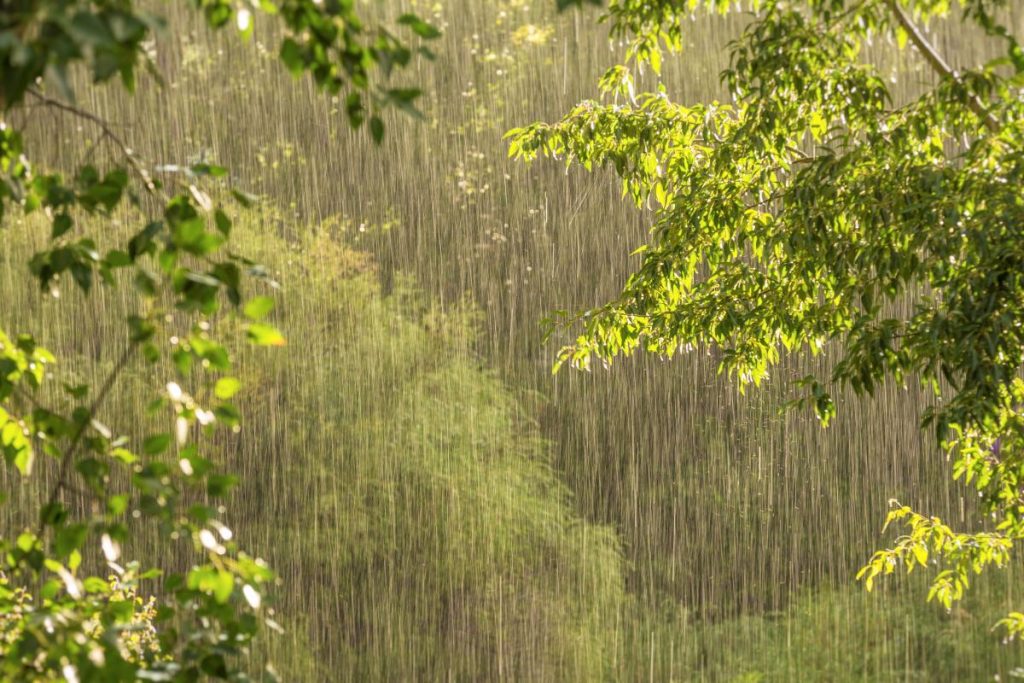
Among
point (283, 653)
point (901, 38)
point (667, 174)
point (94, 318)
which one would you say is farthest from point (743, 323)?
point (94, 318)

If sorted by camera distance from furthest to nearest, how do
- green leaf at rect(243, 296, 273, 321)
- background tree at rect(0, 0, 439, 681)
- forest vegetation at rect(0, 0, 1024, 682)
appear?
1. forest vegetation at rect(0, 0, 1024, 682)
2. green leaf at rect(243, 296, 273, 321)
3. background tree at rect(0, 0, 439, 681)

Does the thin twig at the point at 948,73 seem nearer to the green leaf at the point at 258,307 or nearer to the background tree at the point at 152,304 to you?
the background tree at the point at 152,304

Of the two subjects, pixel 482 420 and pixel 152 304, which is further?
pixel 482 420

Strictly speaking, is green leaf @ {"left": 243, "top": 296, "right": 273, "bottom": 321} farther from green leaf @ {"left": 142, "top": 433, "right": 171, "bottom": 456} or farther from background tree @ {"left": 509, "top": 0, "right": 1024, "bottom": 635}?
background tree @ {"left": 509, "top": 0, "right": 1024, "bottom": 635}

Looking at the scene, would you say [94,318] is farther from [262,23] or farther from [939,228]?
[939,228]

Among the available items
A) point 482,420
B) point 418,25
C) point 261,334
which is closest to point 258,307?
point 261,334

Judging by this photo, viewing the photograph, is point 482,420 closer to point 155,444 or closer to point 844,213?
point 844,213

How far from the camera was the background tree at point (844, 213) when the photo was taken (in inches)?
116

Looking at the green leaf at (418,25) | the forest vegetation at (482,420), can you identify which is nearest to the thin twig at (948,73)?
the green leaf at (418,25)

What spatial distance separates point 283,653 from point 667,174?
707 centimetres

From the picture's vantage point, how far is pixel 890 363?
3041 mm

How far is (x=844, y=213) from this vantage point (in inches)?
134


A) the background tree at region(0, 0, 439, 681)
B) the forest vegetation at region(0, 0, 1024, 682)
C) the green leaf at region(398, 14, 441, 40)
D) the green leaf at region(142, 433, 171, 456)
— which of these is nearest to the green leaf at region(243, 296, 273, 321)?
the background tree at region(0, 0, 439, 681)

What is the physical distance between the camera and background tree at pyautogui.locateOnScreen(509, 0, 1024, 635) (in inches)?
116
